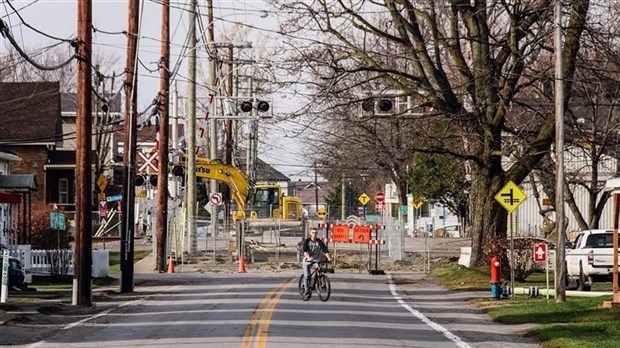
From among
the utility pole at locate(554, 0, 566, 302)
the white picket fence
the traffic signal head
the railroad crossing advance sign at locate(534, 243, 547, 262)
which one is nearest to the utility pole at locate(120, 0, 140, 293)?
the white picket fence

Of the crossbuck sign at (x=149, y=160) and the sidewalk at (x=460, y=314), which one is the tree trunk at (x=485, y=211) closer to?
the sidewalk at (x=460, y=314)

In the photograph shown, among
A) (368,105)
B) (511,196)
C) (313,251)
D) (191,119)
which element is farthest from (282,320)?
(191,119)

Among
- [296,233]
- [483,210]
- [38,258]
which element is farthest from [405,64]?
[296,233]

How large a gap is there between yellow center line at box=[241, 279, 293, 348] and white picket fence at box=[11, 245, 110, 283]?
6.49 meters

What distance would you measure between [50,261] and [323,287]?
1213 cm

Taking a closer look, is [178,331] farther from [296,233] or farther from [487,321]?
[296,233]

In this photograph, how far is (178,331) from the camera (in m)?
19.9

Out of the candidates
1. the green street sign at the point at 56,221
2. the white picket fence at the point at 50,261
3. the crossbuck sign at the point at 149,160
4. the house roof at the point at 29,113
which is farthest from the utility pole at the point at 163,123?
the house roof at the point at 29,113

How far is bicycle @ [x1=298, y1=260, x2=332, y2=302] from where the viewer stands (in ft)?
92.6

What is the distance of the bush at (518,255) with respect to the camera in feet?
120

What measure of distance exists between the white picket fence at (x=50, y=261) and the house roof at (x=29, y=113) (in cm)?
2970

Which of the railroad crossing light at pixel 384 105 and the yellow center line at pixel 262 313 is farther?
the railroad crossing light at pixel 384 105

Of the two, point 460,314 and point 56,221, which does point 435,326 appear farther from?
point 56,221

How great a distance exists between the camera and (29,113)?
2751 inches
